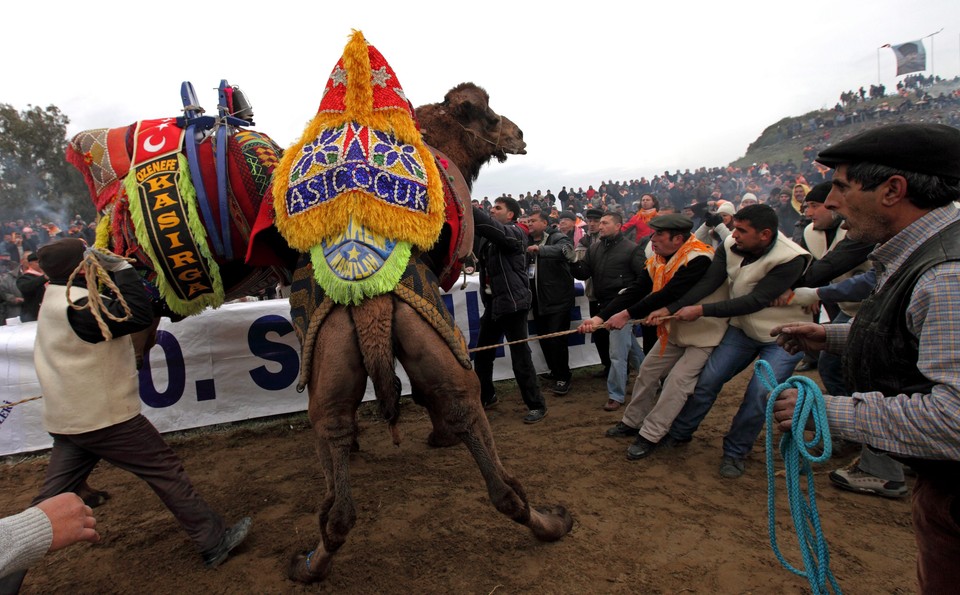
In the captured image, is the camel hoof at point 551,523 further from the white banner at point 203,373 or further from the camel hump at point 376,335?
the white banner at point 203,373

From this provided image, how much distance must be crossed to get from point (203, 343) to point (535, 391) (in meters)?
3.21

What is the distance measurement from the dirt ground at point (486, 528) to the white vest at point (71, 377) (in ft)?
3.21

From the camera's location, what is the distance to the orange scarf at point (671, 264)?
3.86 metres

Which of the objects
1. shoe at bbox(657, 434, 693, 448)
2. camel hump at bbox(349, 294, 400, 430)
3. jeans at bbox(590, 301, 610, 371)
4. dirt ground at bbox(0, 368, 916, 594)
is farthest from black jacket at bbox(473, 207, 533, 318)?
camel hump at bbox(349, 294, 400, 430)

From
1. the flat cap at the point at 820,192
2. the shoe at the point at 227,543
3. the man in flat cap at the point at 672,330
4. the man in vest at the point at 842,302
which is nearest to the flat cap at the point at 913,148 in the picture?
the man in vest at the point at 842,302

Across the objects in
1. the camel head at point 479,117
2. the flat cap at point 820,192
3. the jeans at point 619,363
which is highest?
the camel head at point 479,117

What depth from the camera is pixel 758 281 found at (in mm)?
3463

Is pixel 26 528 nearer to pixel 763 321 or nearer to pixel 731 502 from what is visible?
pixel 731 502

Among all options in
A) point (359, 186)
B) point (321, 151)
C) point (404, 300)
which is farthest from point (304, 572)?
point (321, 151)

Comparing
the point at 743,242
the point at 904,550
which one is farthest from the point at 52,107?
the point at 904,550

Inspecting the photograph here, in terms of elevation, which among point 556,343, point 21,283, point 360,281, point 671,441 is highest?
point 21,283

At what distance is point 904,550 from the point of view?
269 centimetres

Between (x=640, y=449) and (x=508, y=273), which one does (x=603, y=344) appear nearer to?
(x=508, y=273)

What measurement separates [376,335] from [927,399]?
1840 millimetres
